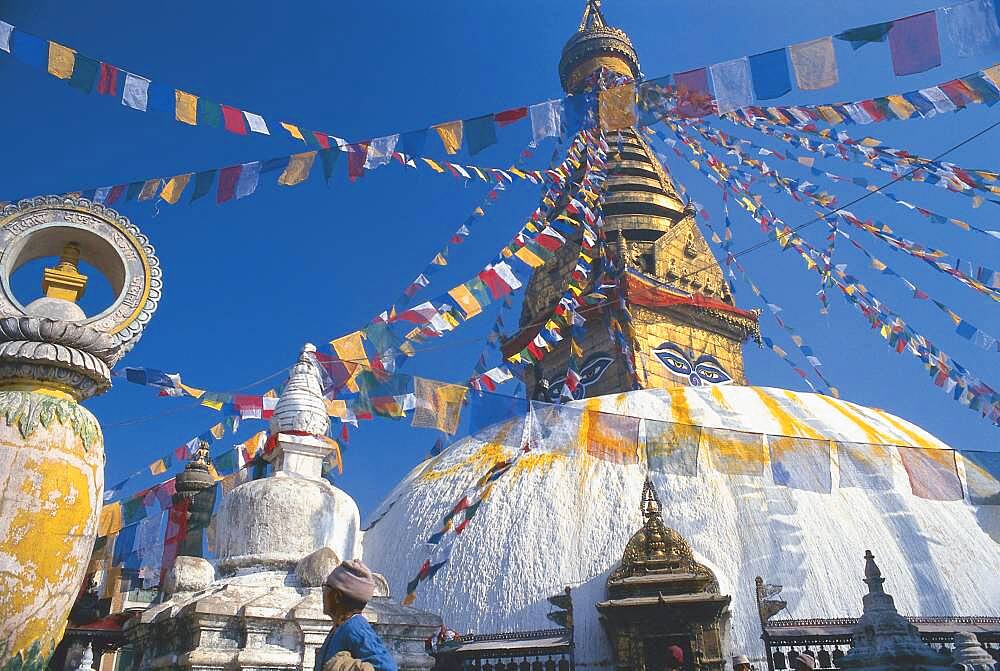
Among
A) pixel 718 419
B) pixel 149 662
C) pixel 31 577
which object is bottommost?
pixel 149 662

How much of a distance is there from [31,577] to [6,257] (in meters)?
1.56

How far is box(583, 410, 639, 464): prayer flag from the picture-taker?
7.06m

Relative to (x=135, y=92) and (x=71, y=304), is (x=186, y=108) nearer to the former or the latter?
(x=135, y=92)

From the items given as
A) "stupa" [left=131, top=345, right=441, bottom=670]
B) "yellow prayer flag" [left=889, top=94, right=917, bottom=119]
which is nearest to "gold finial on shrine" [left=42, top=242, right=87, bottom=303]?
"stupa" [left=131, top=345, right=441, bottom=670]

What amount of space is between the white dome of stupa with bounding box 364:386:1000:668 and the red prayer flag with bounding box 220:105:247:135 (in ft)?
16.0

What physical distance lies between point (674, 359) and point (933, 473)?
284 inches

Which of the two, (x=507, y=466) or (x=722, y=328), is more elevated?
(x=722, y=328)

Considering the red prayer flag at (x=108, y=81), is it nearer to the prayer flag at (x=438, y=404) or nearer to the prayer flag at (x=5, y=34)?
the prayer flag at (x=5, y=34)

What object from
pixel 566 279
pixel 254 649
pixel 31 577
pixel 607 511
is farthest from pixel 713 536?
pixel 566 279

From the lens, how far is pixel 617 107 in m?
7.18

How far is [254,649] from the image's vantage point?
11.0ft

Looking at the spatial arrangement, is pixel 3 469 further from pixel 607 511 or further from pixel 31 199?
pixel 607 511

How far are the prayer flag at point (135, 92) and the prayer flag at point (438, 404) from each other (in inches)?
136

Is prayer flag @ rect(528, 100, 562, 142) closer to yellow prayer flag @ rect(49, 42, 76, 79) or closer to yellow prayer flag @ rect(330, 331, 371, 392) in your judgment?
yellow prayer flag @ rect(330, 331, 371, 392)
